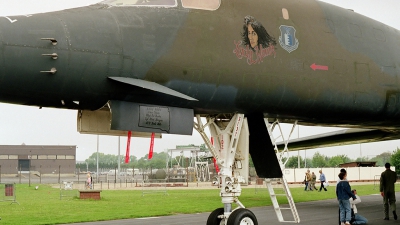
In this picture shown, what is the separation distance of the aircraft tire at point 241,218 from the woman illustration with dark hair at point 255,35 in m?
2.96

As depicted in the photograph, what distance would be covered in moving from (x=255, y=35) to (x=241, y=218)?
333cm

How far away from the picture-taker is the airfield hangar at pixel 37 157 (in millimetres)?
105000

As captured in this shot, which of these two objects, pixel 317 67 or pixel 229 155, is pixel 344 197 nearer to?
pixel 317 67

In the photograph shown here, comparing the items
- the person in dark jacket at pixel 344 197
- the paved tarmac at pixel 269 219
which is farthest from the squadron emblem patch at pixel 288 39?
the paved tarmac at pixel 269 219

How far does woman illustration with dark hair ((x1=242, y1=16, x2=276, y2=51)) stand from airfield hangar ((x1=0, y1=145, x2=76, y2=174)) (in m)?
96.9

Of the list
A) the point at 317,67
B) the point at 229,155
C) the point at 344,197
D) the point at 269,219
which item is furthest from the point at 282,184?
the point at 269,219

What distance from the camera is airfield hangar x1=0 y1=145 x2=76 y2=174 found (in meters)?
105

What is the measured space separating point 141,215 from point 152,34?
448 inches

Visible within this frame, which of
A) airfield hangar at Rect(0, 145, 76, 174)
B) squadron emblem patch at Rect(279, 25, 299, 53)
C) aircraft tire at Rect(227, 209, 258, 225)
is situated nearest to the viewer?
aircraft tire at Rect(227, 209, 258, 225)

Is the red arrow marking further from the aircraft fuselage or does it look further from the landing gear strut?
the landing gear strut

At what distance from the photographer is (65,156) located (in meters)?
105

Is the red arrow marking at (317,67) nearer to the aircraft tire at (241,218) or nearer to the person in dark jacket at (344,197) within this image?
the aircraft tire at (241,218)

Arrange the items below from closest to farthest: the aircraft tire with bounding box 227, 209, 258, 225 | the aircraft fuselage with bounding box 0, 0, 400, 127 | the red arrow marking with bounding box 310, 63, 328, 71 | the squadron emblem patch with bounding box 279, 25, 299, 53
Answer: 1. the aircraft fuselage with bounding box 0, 0, 400, 127
2. the aircraft tire with bounding box 227, 209, 258, 225
3. the squadron emblem patch with bounding box 279, 25, 299, 53
4. the red arrow marking with bounding box 310, 63, 328, 71

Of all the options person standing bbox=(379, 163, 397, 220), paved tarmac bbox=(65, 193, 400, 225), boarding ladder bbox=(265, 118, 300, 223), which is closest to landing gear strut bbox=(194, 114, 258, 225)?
boarding ladder bbox=(265, 118, 300, 223)
